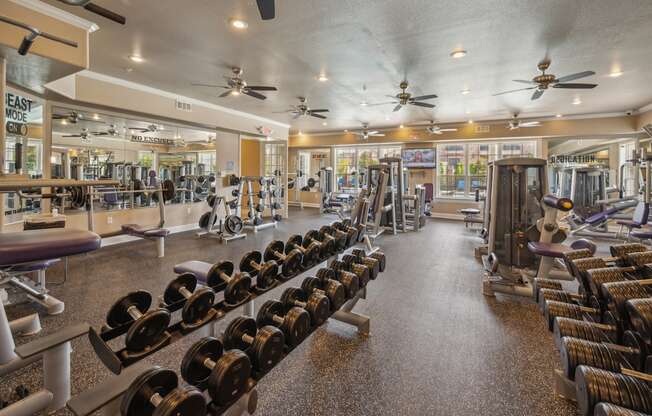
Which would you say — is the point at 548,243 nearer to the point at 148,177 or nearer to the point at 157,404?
the point at 157,404

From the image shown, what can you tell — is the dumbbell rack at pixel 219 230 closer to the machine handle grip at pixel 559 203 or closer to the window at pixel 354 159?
the machine handle grip at pixel 559 203

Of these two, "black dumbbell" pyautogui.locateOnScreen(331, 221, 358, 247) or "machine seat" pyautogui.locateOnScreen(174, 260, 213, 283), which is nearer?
"machine seat" pyautogui.locateOnScreen(174, 260, 213, 283)

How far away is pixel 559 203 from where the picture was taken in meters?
2.51

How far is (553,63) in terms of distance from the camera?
4016 millimetres

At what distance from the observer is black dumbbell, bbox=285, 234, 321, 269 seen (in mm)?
2111

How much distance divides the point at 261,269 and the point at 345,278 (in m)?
0.56

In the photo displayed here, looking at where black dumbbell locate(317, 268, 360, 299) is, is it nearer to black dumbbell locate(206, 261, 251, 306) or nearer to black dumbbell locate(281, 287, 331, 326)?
black dumbbell locate(281, 287, 331, 326)

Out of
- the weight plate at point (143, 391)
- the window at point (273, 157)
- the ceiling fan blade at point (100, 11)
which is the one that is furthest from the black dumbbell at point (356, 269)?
the window at point (273, 157)

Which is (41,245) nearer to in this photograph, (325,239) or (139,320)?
(139,320)

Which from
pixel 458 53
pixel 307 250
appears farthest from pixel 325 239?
pixel 458 53

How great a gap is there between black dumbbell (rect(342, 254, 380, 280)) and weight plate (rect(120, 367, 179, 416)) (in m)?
1.42

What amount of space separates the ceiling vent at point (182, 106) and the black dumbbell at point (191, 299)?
5.09m

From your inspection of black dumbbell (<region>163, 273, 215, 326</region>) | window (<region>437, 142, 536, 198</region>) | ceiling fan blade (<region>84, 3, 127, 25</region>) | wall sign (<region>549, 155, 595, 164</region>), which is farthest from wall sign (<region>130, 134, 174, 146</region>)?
wall sign (<region>549, 155, 595, 164</region>)

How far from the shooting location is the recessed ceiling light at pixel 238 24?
9.77 ft
